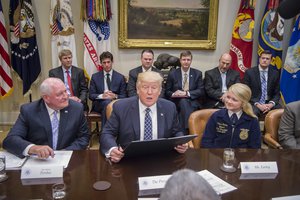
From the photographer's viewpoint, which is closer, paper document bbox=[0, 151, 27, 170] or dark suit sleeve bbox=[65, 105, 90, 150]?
paper document bbox=[0, 151, 27, 170]

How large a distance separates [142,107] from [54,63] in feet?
9.86

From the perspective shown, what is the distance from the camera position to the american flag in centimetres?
458

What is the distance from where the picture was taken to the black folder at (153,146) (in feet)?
5.54

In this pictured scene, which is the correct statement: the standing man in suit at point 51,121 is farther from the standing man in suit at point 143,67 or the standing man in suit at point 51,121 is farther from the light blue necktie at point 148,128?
the standing man in suit at point 143,67

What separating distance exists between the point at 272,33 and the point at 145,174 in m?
4.04

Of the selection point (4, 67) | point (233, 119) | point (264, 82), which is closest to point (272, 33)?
point (264, 82)

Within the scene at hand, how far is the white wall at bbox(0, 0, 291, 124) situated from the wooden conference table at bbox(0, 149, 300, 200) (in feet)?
10.8

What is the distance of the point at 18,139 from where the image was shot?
77.1 inches

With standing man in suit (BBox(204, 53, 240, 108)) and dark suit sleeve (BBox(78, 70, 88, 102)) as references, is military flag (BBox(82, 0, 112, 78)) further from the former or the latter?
standing man in suit (BBox(204, 53, 240, 108))

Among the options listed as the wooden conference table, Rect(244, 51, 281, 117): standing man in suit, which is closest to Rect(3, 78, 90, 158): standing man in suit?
the wooden conference table

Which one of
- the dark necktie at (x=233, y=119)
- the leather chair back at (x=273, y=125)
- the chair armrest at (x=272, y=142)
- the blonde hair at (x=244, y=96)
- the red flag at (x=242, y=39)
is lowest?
the chair armrest at (x=272, y=142)

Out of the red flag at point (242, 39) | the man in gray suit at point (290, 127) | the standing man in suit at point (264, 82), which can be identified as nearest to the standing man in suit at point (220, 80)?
the standing man in suit at point (264, 82)

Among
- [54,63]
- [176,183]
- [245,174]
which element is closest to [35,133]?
[245,174]

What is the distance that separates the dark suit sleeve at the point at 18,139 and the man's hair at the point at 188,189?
1465mm
